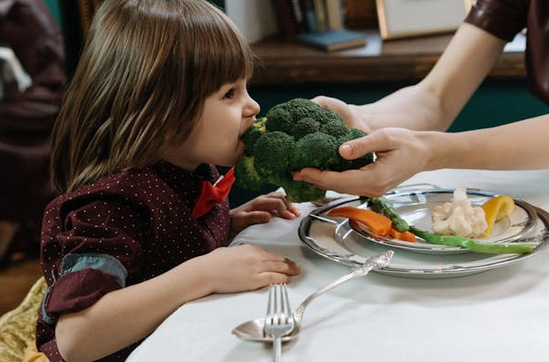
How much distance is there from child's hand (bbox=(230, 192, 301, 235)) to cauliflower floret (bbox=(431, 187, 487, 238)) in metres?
0.29

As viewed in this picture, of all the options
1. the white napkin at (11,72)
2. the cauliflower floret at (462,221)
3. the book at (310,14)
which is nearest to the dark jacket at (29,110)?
the white napkin at (11,72)

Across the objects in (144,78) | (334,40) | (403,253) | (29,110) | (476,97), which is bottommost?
(476,97)

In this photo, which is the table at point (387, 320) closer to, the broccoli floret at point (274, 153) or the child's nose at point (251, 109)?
the broccoli floret at point (274, 153)

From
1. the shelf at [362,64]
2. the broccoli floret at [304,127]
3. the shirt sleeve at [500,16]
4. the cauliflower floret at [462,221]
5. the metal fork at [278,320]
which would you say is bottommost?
the shelf at [362,64]

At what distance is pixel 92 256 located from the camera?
3.55ft

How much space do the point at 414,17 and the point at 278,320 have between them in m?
2.15

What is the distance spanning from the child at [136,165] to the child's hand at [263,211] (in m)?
0.01

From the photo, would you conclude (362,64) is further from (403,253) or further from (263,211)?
(403,253)

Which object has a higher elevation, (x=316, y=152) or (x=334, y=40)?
(x=316, y=152)

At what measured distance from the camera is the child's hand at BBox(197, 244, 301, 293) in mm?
994

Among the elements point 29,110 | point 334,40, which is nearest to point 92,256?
point 334,40

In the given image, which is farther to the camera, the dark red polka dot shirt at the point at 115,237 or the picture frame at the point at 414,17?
the picture frame at the point at 414,17

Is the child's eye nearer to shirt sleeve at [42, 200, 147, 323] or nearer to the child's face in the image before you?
the child's face

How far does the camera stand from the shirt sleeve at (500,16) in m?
1.76
